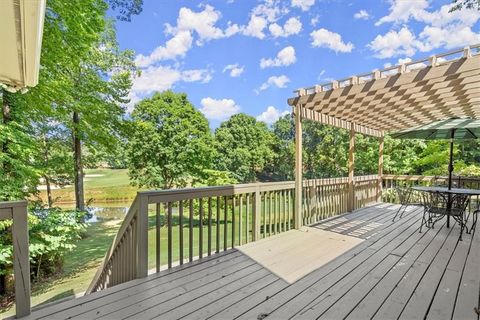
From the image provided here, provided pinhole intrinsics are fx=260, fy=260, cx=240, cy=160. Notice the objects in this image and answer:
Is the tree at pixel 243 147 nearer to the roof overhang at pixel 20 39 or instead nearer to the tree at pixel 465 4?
the tree at pixel 465 4

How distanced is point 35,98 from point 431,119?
9269 millimetres

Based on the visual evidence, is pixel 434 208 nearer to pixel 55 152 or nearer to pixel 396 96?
pixel 396 96

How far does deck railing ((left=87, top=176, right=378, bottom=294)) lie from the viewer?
106 inches

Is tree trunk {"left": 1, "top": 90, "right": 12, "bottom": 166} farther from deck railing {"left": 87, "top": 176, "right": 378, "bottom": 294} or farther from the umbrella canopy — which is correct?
the umbrella canopy

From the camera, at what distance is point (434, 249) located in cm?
351

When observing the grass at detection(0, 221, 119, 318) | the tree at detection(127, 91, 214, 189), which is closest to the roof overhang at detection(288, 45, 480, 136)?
the grass at detection(0, 221, 119, 318)

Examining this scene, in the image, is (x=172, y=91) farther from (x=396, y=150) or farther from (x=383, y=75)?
(x=383, y=75)

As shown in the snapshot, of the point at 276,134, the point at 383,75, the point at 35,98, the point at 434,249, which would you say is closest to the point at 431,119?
the point at 383,75

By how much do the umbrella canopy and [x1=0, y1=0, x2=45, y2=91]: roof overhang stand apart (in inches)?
203

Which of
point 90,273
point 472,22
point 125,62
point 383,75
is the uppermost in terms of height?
point 472,22

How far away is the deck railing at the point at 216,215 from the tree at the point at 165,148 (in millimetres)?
9868

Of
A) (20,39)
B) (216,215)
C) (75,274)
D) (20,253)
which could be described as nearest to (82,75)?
(75,274)

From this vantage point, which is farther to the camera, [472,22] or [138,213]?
[472,22]

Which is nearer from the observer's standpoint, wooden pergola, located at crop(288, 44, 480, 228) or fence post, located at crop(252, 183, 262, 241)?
wooden pergola, located at crop(288, 44, 480, 228)
